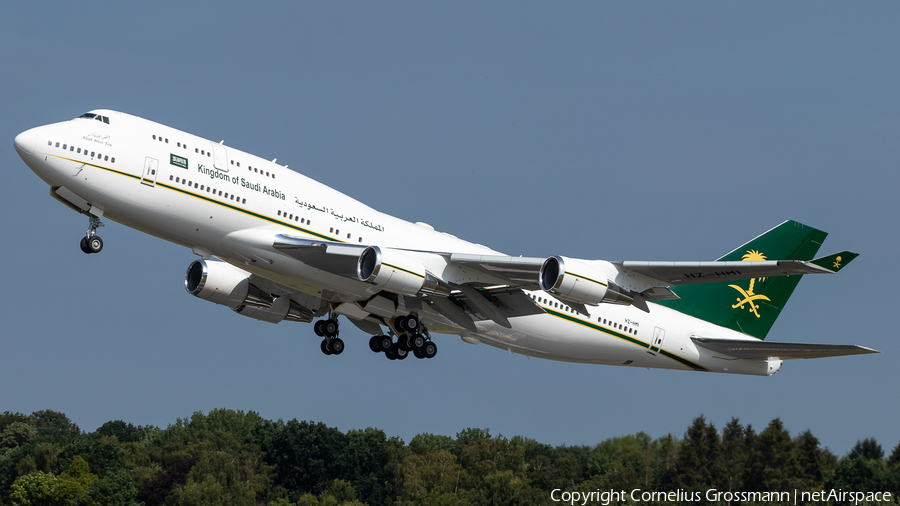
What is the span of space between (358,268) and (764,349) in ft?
56.0

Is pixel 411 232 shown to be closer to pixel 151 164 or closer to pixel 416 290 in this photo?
pixel 416 290

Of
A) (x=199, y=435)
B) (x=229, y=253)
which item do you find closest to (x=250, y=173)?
(x=229, y=253)

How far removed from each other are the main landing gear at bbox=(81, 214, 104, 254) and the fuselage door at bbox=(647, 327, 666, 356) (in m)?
20.4

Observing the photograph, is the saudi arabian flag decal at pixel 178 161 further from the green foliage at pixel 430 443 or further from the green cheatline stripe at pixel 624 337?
the green foliage at pixel 430 443

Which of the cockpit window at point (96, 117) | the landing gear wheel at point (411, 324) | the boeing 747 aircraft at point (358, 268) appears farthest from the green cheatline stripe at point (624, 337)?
the cockpit window at point (96, 117)

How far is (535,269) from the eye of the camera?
3281cm

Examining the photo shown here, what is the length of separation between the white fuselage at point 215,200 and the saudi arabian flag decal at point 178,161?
3 cm

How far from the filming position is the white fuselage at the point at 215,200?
30312 millimetres

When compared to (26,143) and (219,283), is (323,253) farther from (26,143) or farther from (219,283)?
(26,143)

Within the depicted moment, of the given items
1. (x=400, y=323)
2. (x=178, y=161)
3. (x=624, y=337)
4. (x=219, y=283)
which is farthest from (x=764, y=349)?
(x=178, y=161)

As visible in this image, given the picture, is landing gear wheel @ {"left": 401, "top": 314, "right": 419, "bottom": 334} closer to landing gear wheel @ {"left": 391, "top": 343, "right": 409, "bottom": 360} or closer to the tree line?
landing gear wheel @ {"left": 391, "top": 343, "right": 409, "bottom": 360}

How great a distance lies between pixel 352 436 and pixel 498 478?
2751 centimetres

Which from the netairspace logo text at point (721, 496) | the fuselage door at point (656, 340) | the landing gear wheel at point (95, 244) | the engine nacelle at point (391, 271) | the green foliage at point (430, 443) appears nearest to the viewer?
the landing gear wheel at point (95, 244)

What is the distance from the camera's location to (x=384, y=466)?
10131cm
